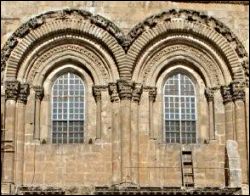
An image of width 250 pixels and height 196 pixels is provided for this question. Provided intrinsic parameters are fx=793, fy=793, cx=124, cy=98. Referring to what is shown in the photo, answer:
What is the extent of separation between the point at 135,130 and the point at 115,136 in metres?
0.67

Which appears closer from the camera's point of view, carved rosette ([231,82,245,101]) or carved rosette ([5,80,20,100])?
carved rosette ([5,80,20,100])

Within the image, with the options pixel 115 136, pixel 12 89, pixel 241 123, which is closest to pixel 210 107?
pixel 241 123

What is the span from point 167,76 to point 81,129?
11.3 feet

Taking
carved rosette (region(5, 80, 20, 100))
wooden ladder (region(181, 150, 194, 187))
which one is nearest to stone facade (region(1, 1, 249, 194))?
carved rosette (region(5, 80, 20, 100))

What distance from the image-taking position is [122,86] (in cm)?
2548

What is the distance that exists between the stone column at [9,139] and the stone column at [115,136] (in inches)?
121

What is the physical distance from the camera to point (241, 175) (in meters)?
24.7

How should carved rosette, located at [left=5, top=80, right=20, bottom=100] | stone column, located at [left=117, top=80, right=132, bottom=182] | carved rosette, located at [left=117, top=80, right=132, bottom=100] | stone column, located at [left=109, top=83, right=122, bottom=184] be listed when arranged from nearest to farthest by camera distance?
stone column, located at [left=117, top=80, right=132, bottom=182], stone column, located at [left=109, top=83, right=122, bottom=184], carved rosette, located at [left=5, top=80, right=20, bottom=100], carved rosette, located at [left=117, top=80, right=132, bottom=100]

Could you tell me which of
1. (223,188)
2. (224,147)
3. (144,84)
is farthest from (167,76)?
(223,188)

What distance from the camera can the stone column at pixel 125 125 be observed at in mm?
24672

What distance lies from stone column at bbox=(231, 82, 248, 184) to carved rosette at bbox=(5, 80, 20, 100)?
6.98 m

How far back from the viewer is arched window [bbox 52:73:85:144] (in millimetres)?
25703

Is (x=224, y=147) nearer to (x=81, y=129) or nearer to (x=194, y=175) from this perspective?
(x=194, y=175)

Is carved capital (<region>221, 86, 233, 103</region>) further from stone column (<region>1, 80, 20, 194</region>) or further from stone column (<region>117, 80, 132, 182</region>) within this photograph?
stone column (<region>1, 80, 20, 194</region>)
